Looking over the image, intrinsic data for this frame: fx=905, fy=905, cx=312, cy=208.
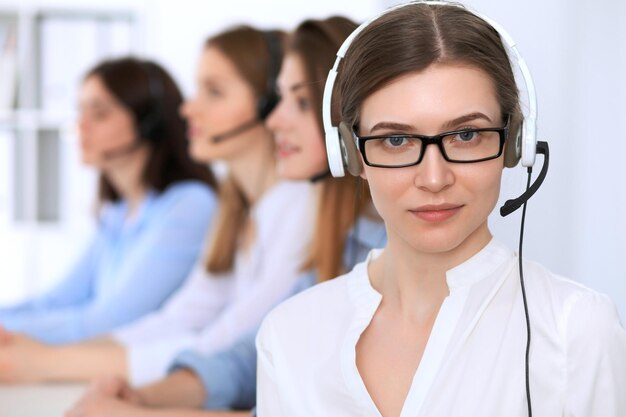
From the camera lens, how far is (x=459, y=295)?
0.92 m

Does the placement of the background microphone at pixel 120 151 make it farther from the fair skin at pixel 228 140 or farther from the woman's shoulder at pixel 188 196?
the fair skin at pixel 228 140

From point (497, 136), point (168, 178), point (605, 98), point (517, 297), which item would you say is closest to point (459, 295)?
point (517, 297)

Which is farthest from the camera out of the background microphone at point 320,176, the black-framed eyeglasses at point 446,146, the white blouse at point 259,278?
the white blouse at point 259,278

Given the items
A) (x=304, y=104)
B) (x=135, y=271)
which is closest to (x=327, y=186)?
(x=304, y=104)

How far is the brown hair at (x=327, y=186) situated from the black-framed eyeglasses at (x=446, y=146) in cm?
51

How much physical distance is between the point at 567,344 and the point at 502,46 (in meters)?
0.29

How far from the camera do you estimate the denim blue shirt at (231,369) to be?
4.66 ft

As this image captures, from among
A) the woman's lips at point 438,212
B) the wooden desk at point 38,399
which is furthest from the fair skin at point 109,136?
the woman's lips at point 438,212

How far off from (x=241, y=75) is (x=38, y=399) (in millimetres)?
812

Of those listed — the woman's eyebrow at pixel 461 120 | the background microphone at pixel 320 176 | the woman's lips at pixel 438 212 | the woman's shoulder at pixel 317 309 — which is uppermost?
the woman's eyebrow at pixel 461 120

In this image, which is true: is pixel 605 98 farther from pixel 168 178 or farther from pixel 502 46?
pixel 168 178

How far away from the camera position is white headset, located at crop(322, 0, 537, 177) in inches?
33.5

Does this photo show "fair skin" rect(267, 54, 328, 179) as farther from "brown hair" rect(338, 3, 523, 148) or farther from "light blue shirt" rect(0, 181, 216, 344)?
"light blue shirt" rect(0, 181, 216, 344)

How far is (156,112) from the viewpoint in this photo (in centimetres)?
262
